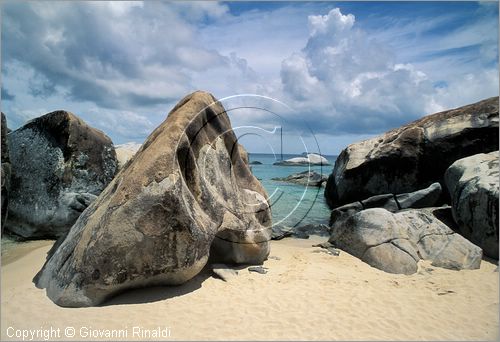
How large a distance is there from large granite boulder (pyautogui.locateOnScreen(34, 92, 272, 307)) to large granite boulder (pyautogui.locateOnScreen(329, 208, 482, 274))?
332cm

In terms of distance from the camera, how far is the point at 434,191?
1382 centimetres

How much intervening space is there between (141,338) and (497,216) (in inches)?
344

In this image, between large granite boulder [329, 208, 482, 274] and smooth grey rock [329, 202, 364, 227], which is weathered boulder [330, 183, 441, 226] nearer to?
smooth grey rock [329, 202, 364, 227]

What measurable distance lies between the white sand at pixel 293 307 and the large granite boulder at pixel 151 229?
0.34 meters

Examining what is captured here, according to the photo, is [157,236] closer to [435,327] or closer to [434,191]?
[435,327]

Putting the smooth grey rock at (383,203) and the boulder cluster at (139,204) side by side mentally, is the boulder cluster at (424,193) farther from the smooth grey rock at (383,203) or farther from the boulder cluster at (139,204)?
the boulder cluster at (139,204)

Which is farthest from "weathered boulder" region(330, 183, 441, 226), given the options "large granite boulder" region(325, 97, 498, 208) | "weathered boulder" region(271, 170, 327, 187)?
"weathered boulder" region(271, 170, 327, 187)

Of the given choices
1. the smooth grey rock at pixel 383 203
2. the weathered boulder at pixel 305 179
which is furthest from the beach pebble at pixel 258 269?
the weathered boulder at pixel 305 179

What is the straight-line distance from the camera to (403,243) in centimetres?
900

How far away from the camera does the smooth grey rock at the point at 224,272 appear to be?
7.42m

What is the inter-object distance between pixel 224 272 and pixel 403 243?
174 inches

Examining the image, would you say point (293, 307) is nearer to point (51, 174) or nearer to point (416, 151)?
point (51, 174)

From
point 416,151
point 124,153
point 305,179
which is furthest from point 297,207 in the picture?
point 305,179

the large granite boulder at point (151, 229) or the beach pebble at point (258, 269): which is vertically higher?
the large granite boulder at point (151, 229)
